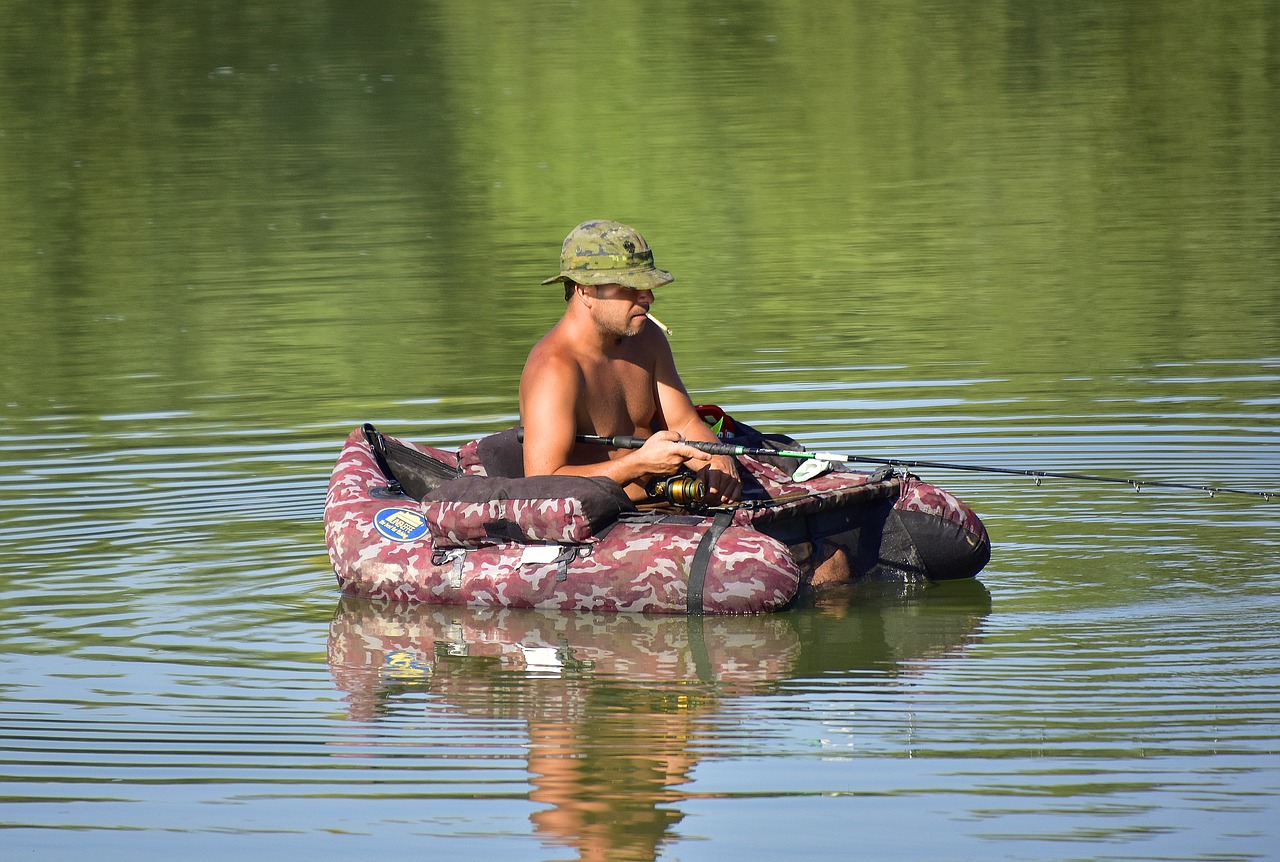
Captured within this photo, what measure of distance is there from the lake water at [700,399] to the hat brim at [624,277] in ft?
4.11

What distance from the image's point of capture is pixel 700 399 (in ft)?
39.3

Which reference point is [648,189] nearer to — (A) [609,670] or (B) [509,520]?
(B) [509,520]

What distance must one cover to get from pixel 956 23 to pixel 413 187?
15.8 m

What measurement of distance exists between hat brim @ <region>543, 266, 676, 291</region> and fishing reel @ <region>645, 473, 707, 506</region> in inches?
28.6

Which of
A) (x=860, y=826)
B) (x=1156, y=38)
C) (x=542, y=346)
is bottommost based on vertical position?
(x=860, y=826)

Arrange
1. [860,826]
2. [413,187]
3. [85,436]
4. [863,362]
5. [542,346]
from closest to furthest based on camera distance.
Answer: [860,826], [542,346], [85,436], [863,362], [413,187]

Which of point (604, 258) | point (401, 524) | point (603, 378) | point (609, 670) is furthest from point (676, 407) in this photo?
point (609, 670)

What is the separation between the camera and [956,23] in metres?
35.9

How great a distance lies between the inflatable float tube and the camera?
770cm

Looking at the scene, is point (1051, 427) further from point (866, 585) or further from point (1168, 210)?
point (1168, 210)

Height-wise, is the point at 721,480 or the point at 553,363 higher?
the point at 553,363

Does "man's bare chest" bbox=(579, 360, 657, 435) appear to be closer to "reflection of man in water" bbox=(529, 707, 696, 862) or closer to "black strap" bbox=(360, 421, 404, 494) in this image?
"black strap" bbox=(360, 421, 404, 494)

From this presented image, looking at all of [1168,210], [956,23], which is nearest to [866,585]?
[1168,210]

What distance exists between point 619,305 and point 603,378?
339 millimetres
